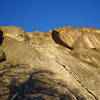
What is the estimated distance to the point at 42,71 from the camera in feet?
24.3

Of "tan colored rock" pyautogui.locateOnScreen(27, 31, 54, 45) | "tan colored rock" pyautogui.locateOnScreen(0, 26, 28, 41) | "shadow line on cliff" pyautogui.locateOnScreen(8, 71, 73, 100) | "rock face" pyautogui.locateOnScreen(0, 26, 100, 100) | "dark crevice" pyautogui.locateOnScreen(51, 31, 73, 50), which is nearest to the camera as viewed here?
"shadow line on cliff" pyautogui.locateOnScreen(8, 71, 73, 100)

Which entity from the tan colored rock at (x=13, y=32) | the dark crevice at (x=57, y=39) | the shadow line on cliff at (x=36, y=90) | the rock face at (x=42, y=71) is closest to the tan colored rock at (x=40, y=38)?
the rock face at (x=42, y=71)

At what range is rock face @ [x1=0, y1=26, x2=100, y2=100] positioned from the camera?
567cm

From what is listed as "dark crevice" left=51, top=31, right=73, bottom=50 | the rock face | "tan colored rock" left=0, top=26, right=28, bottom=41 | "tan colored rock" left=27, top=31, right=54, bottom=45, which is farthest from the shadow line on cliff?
"dark crevice" left=51, top=31, right=73, bottom=50

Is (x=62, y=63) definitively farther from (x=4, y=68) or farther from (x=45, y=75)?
(x=4, y=68)

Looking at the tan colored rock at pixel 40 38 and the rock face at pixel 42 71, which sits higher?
the tan colored rock at pixel 40 38

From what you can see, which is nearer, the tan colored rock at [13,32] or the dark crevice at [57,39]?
the tan colored rock at [13,32]

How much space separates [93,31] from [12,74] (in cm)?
1318

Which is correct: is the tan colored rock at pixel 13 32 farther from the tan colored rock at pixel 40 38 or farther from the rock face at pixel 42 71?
the tan colored rock at pixel 40 38

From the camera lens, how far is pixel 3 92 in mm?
Result: 5402

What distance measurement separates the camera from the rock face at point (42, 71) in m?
5.67

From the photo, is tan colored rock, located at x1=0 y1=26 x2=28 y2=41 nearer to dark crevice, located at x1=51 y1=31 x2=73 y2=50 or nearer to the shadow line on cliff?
dark crevice, located at x1=51 y1=31 x2=73 y2=50

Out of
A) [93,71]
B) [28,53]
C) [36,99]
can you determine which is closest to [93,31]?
[93,71]

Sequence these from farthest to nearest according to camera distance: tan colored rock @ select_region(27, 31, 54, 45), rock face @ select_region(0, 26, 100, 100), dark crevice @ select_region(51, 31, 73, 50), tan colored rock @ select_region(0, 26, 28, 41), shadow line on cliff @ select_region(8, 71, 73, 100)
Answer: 1. dark crevice @ select_region(51, 31, 73, 50)
2. tan colored rock @ select_region(27, 31, 54, 45)
3. tan colored rock @ select_region(0, 26, 28, 41)
4. rock face @ select_region(0, 26, 100, 100)
5. shadow line on cliff @ select_region(8, 71, 73, 100)
